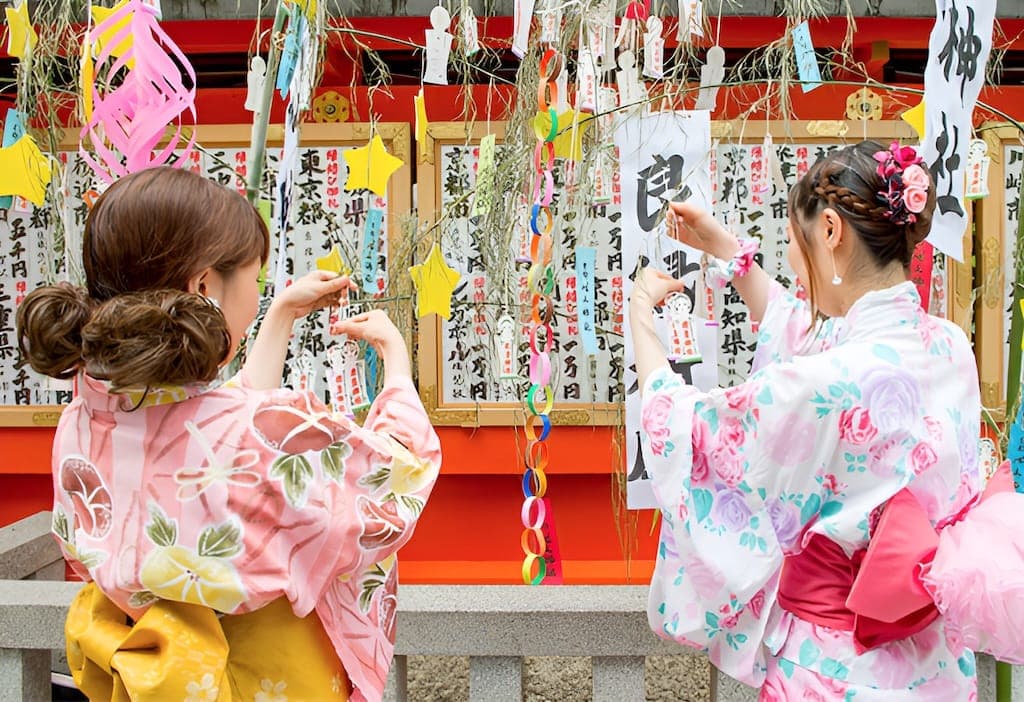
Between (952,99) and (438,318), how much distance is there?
253 centimetres

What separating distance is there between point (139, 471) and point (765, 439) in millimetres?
998

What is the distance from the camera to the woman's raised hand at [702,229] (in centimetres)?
201

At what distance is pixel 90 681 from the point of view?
4.31 ft

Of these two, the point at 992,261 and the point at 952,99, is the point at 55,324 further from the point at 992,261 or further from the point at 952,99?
the point at 992,261

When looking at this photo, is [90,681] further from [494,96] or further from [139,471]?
[494,96]

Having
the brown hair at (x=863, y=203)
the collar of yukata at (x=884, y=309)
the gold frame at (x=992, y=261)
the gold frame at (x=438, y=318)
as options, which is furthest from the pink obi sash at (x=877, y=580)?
the gold frame at (x=992, y=261)

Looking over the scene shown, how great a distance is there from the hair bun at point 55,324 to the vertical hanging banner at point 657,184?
1491 millimetres

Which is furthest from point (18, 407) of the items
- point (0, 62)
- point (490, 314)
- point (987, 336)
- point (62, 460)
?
point (987, 336)

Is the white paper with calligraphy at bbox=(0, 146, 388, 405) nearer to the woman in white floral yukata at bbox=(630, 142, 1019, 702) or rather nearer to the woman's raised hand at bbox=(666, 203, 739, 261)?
the woman's raised hand at bbox=(666, 203, 739, 261)

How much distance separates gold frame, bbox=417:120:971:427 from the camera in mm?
3908

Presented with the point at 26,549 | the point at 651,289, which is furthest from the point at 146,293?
the point at 26,549

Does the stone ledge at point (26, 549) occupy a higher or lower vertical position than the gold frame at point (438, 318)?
lower

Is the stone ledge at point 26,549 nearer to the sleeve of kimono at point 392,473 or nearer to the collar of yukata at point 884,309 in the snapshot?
the sleeve of kimono at point 392,473

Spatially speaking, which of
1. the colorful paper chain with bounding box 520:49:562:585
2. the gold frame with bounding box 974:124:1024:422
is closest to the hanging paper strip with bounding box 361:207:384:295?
the colorful paper chain with bounding box 520:49:562:585
